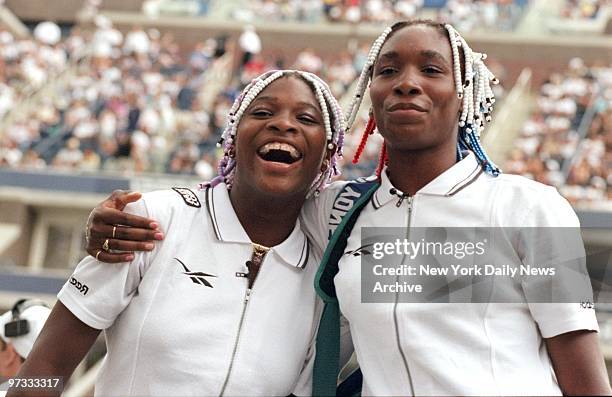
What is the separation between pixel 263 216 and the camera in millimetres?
3691

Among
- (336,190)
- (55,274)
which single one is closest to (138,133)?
(55,274)

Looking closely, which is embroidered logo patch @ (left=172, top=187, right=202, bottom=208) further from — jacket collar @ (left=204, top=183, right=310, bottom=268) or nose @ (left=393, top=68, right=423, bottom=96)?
nose @ (left=393, top=68, right=423, bottom=96)

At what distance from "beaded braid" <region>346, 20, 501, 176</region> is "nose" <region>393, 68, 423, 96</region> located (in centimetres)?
15

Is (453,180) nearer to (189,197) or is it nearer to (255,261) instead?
(255,261)

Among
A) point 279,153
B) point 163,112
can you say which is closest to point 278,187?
point 279,153

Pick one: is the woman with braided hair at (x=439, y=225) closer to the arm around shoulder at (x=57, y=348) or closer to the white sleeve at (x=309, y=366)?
the white sleeve at (x=309, y=366)

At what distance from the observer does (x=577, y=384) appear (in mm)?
2979

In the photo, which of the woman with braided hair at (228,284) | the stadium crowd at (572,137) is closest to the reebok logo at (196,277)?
the woman with braided hair at (228,284)

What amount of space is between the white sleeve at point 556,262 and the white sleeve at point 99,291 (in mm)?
1221

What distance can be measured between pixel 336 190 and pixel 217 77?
18.3 metres

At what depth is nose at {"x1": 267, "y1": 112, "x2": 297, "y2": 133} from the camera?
11.6 feet

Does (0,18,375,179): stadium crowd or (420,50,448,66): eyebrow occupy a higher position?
(420,50,448,66): eyebrow

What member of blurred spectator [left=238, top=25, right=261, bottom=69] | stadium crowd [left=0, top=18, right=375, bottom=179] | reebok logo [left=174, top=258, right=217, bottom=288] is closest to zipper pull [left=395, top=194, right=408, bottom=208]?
reebok logo [left=174, top=258, right=217, bottom=288]

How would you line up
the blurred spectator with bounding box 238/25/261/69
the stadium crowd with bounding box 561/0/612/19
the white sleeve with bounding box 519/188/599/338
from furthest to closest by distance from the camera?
the stadium crowd with bounding box 561/0/612/19
the blurred spectator with bounding box 238/25/261/69
the white sleeve with bounding box 519/188/599/338
